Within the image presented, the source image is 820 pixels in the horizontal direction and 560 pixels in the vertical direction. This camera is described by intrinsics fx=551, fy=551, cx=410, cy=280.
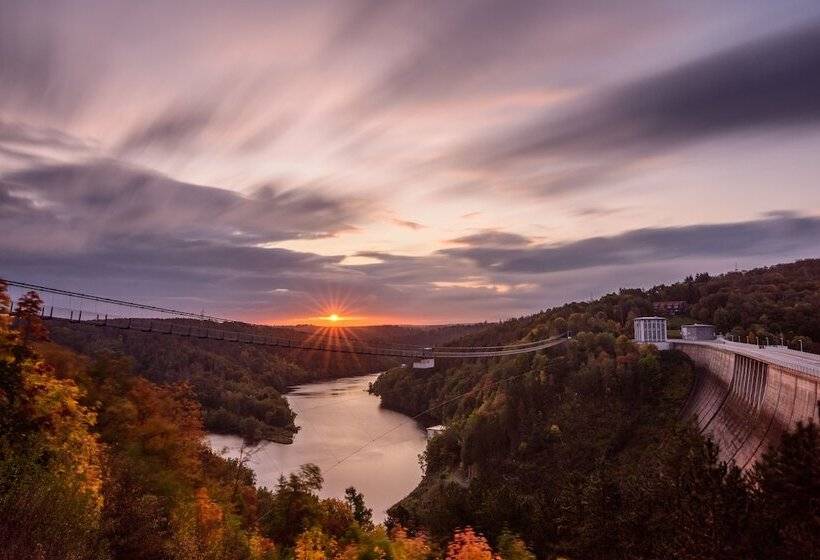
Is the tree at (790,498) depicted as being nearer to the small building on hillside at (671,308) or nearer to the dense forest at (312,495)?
the dense forest at (312,495)

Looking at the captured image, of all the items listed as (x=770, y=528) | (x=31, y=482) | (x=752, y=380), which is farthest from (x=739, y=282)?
(x=31, y=482)

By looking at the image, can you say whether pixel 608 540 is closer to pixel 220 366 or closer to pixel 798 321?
pixel 798 321

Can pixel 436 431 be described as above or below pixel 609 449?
below

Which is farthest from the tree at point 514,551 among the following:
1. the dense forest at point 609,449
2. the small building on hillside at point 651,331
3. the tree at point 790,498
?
the small building on hillside at point 651,331

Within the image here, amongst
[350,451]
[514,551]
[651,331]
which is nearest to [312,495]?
[514,551]

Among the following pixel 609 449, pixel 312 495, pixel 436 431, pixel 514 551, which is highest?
pixel 514 551

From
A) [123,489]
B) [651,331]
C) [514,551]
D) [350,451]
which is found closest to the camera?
[514,551]

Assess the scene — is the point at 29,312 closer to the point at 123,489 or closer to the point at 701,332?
the point at 123,489
